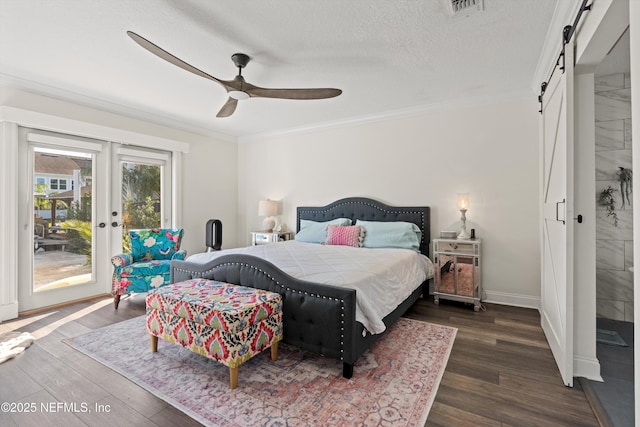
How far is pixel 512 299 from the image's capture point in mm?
3598

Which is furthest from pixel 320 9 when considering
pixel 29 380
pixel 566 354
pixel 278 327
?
pixel 29 380

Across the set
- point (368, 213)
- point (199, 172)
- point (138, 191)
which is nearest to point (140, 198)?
point (138, 191)

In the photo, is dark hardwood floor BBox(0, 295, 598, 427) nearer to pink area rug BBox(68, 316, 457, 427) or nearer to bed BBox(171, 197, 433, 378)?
pink area rug BBox(68, 316, 457, 427)

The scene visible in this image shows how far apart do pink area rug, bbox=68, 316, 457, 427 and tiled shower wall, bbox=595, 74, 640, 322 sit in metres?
1.90

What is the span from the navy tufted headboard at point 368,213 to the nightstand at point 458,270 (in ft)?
1.32

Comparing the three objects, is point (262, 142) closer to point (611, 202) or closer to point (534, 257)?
point (534, 257)

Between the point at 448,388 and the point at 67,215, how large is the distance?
4552mm

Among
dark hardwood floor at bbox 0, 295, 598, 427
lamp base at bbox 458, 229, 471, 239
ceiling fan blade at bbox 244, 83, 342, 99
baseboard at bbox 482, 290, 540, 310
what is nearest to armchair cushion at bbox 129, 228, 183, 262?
dark hardwood floor at bbox 0, 295, 598, 427

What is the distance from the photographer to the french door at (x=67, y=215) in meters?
3.45

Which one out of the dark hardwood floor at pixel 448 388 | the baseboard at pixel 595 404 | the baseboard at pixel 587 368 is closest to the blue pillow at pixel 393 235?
the dark hardwood floor at pixel 448 388

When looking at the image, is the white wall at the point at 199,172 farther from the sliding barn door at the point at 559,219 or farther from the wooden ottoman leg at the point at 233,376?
the sliding barn door at the point at 559,219

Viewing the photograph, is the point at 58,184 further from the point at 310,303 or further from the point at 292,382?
the point at 292,382

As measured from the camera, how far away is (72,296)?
3.80 m

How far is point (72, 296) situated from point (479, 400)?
455cm
